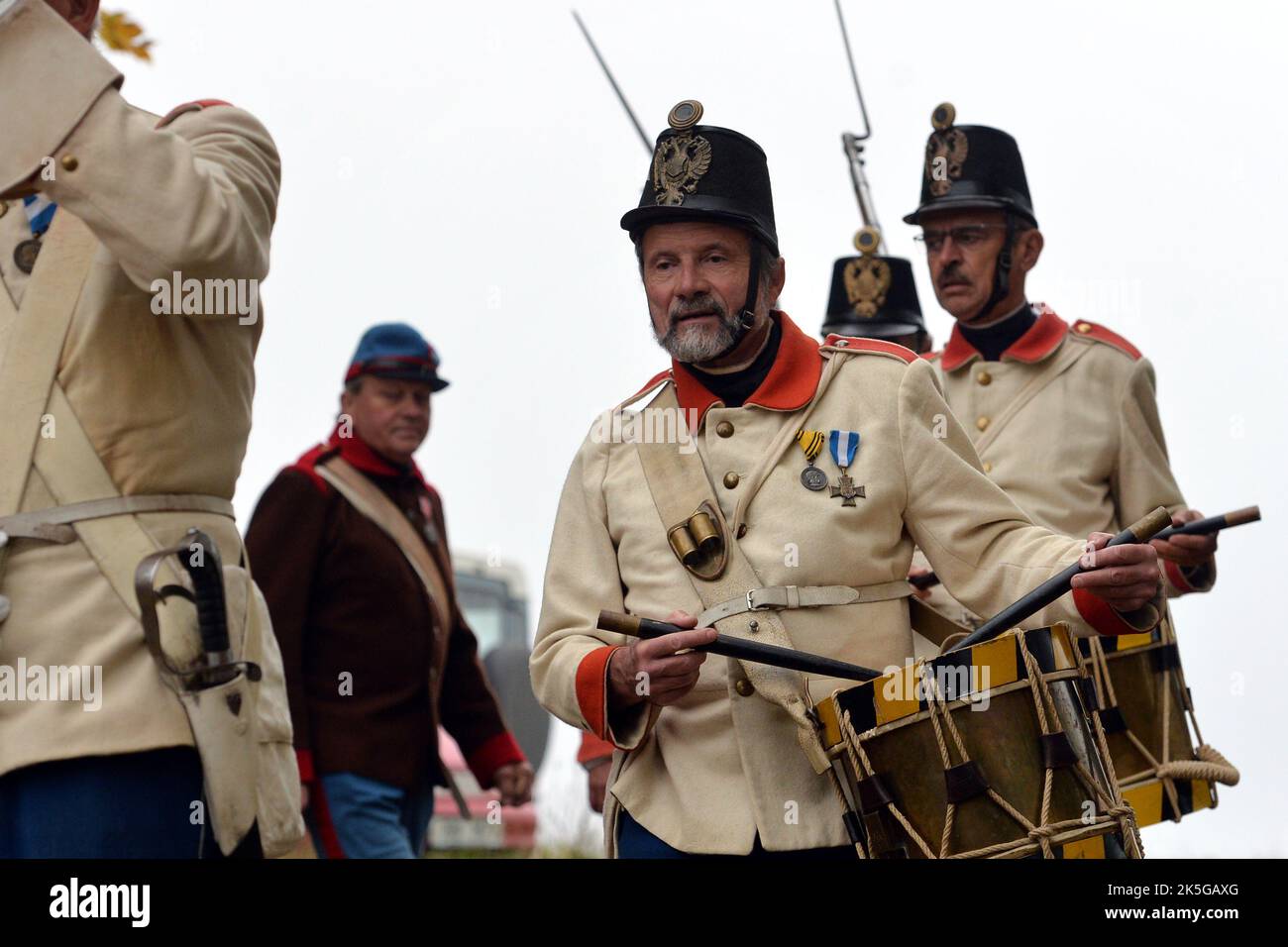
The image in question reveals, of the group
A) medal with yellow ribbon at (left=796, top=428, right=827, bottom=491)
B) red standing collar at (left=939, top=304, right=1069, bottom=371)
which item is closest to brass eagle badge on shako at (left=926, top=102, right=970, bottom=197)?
red standing collar at (left=939, top=304, right=1069, bottom=371)

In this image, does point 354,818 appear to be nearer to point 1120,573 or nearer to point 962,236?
point 962,236

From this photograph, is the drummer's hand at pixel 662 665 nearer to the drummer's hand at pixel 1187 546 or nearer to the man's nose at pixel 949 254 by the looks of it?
the drummer's hand at pixel 1187 546

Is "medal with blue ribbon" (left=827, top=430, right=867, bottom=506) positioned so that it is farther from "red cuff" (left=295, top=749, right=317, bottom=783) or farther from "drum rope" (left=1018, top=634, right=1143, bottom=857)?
"red cuff" (left=295, top=749, right=317, bottom=783)

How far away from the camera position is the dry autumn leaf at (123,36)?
7328 millimetres

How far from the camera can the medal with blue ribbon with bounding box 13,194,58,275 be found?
3.94 metres

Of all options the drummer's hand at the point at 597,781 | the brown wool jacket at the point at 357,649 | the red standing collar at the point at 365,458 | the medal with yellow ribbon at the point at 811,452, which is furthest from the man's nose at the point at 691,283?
the red standing collar at the point at 365,458

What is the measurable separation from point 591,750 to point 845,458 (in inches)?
55.1

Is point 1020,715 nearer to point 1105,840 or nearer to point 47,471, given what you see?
point 1105,840

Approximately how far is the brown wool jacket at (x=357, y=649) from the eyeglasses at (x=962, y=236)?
2165mm

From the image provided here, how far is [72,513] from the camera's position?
381 cm

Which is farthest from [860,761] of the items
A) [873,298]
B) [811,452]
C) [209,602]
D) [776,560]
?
[873,298]

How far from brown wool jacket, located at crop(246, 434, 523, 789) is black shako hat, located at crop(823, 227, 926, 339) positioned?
6.46 feet
